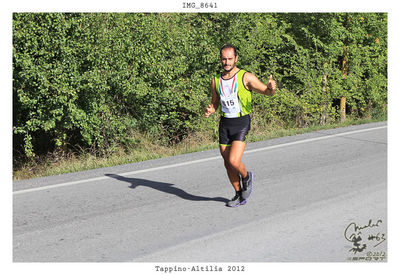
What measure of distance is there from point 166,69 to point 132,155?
2100 mm

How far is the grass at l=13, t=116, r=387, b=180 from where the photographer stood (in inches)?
360

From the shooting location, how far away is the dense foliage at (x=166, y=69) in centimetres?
969

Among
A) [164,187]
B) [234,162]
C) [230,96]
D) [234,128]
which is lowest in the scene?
[164,187]

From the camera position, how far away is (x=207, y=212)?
20.7 feet

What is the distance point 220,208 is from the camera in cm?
646

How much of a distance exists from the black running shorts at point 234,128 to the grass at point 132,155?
3.10 m

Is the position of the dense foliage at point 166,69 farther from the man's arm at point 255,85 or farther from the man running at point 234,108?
the man's arm at point 255,85

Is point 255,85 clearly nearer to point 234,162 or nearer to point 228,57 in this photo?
point 228,57

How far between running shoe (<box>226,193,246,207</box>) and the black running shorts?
704 millimetres

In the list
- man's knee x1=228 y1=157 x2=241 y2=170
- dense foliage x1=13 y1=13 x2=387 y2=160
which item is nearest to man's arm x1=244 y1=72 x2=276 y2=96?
man's knee x1=228 y1=157 x2=241 y2=170

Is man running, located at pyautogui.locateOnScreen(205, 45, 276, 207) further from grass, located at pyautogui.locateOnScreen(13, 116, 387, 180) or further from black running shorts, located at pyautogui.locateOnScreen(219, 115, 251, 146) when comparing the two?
grass, located at pyautogui.locateOnScreen(13, 116, 387, 180)

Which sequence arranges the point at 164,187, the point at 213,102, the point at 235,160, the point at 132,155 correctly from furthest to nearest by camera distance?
1. the point at 132,155
2. the point at 164,187
3. the point at 213,102
4. the point at 235,160

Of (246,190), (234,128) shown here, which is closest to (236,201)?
(246,190)

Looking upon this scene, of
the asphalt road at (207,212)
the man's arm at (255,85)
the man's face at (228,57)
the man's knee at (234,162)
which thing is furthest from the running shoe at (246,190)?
the man's face at (228,57)
